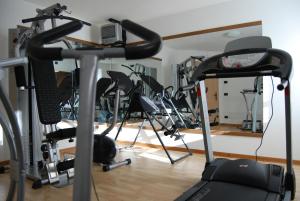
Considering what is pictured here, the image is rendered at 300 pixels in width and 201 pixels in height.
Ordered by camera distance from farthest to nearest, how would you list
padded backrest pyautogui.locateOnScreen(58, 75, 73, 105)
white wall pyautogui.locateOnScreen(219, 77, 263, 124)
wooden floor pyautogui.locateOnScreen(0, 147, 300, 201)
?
white wall pyautogui.locateOnScreen(219, 77, 263, 124) < padded backrest pyautogui.locateOnScreen(58, 75, 73, 105) < wooden floor pyautogui.locateOnScreen(0, 147, 300, 201)

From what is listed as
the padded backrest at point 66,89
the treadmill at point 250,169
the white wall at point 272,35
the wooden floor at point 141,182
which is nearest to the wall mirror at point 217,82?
the white wall at point 272,35

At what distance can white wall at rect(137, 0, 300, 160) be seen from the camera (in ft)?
10.2

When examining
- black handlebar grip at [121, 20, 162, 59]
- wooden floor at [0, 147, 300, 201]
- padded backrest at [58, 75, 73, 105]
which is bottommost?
wooden floor at [0, 147, 300, 201]

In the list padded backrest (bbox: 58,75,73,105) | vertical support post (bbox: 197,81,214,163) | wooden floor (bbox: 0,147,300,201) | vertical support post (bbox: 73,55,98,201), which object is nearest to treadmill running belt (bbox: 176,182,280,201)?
wooden floor (bbox: 0,147,300,201)

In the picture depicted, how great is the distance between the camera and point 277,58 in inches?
78.7

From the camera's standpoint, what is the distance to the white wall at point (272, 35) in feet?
10.2

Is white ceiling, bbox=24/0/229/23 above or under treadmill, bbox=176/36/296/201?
above

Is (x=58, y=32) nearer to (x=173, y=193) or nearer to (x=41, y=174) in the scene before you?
(x=173, y=193)

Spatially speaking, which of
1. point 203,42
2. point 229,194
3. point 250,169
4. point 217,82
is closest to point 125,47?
point 229,194

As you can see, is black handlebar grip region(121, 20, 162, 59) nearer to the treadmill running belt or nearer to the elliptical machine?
the elliptical machine

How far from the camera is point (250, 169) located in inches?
80.2

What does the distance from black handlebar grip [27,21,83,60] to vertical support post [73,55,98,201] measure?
11cm

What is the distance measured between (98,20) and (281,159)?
3.78 m

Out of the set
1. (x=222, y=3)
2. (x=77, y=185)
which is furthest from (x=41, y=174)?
(x=222, y=3)
